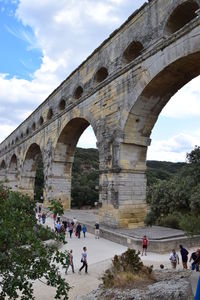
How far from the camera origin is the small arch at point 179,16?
9.30 meters

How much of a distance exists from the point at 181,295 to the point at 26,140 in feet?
78.9

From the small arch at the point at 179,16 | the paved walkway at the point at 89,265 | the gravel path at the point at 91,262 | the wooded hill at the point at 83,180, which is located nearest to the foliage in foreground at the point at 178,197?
the gravel path at the point at 91,262

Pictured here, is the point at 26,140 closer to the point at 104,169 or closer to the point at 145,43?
the point at 104,169

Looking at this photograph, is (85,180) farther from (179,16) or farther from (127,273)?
(127,273)

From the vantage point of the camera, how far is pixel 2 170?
40.1 meters

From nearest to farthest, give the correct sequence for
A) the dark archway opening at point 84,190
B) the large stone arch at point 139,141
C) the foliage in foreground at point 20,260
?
the foliage in foreground at point 20,260 → the large stone arch at point 139,141 → the dark archway opening at point 84,190

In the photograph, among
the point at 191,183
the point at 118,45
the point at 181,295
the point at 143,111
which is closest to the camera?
the point at 181,295

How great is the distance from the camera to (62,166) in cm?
1959

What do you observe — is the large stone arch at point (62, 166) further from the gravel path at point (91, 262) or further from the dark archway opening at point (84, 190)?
the dark archway opening at point (84, 190)

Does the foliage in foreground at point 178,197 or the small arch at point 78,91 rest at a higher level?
the small arch at point 78,91

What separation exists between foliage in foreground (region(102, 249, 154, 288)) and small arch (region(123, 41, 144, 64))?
8077 millimetres

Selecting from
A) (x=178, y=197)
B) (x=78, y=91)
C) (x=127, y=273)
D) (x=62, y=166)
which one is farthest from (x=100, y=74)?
(x=127, y=273)

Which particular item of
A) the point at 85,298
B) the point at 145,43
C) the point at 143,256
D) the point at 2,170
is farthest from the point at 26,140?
the point at 85,298

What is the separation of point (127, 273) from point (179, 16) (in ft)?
26.5
